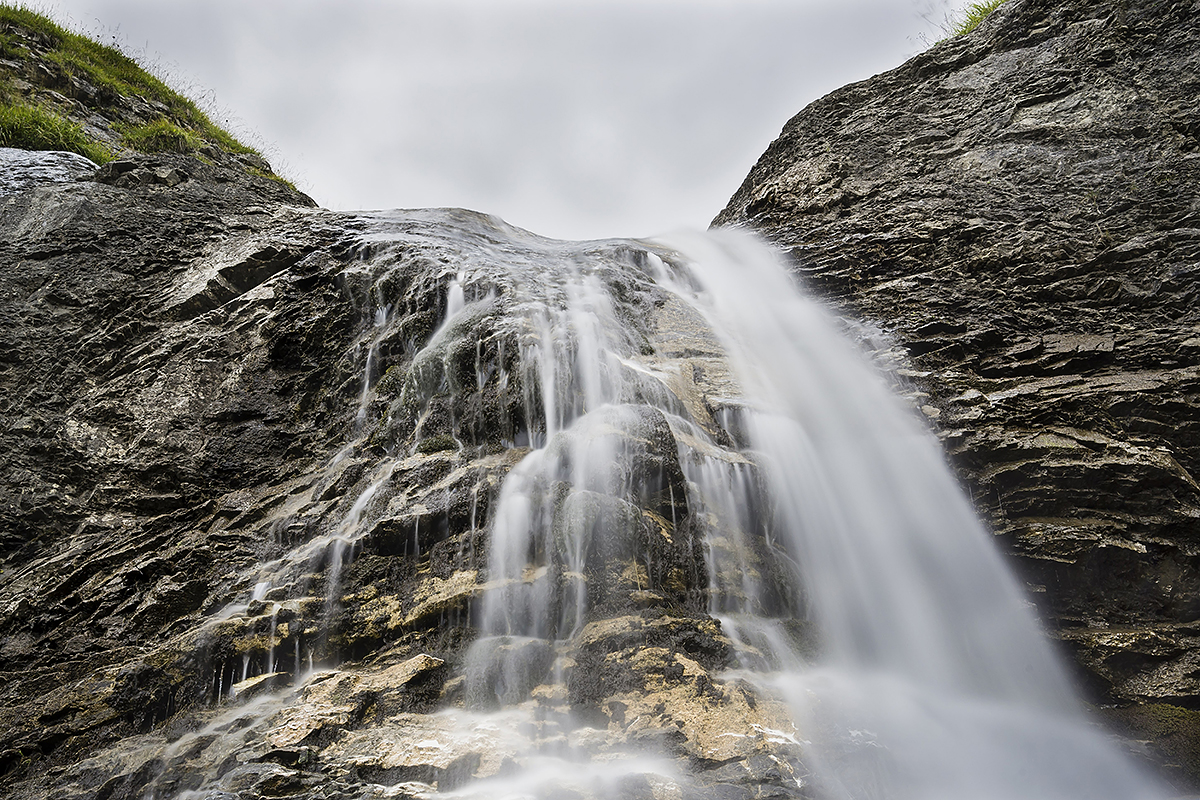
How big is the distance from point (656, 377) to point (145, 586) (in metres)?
4.15

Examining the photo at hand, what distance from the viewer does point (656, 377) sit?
5762mm

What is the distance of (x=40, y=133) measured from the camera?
895 cm

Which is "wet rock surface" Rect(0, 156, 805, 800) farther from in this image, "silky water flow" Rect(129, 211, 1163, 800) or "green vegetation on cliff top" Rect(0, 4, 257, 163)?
"green vegetation on cliff top" Rect(0, 4, 257, 163)

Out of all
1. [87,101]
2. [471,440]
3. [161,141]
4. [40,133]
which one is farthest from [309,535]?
[87,101]

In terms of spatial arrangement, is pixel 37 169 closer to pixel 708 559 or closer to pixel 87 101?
pixel 87 101

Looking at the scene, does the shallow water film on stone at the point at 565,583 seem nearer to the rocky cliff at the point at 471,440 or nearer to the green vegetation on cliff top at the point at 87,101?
the rocky cliff at the point at 471,440

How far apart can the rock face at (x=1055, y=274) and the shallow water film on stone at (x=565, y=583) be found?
1.52 ft

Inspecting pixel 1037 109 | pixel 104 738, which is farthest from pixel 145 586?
pixel 1037 109

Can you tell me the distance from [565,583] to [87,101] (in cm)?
1197

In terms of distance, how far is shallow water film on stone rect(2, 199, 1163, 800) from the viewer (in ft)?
10.6

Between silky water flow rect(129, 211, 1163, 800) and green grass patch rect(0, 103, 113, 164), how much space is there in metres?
5.96

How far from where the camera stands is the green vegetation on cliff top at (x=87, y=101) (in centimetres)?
907

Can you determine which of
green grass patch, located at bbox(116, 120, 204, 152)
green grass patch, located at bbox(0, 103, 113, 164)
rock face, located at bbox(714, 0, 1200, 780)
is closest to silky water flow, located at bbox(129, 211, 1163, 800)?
rock face, located at bbox(714, 0, 1200, 780)

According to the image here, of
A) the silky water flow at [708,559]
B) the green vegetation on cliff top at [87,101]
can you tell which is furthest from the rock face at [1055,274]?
the green vegetation on cliff top at [87,101]
